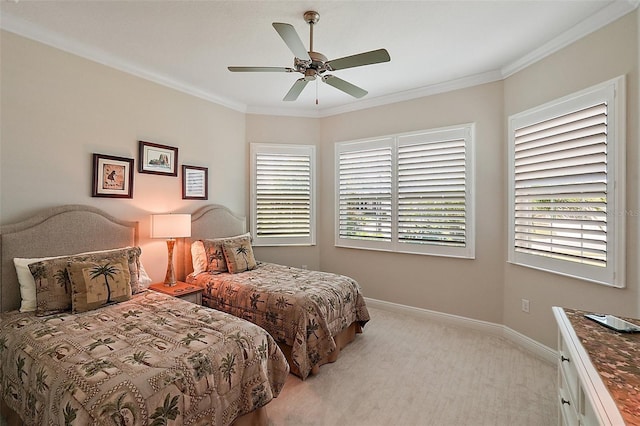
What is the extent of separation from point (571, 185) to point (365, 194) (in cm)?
238

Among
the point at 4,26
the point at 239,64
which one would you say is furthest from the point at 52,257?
the point at 239,64

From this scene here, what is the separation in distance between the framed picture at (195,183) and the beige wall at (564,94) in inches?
145

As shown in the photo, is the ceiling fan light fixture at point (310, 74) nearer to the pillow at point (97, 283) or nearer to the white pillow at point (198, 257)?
the pillow at point (97, 283)

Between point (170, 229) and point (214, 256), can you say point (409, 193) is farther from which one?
point (170, 229)

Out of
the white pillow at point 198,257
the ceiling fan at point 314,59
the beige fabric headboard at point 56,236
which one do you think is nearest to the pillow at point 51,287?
the beige fabric headboard at point 56,236

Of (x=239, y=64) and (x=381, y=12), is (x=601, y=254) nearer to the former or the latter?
(x=381, y=12)

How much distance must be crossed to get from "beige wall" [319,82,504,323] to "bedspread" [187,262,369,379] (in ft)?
3.48

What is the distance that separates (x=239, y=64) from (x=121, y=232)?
213cm

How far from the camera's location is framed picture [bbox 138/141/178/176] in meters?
3.32

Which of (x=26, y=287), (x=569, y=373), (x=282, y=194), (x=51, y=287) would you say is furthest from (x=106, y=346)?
(x=282, y=194)

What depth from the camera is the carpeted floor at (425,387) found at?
210cm

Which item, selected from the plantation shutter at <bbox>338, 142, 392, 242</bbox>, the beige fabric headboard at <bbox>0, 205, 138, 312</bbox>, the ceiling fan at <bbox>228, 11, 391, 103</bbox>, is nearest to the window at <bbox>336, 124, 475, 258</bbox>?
the plantation shutter at <bbox>338, 142, 392, 242</bbox>

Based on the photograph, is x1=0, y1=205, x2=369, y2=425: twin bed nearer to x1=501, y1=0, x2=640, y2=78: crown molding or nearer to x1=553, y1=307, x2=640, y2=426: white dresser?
x1=553, y1=307, x2=640, y2=426: white dresser

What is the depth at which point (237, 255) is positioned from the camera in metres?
3.62
